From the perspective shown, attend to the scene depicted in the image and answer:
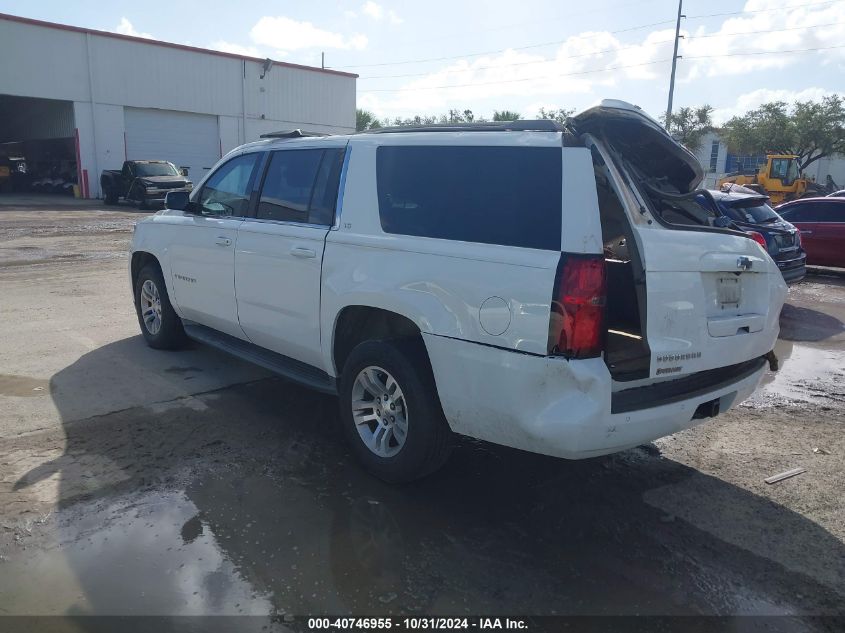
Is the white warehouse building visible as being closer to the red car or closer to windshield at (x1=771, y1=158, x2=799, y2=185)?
windshield at (x1=771, y1=158, x2=799, y2=185)

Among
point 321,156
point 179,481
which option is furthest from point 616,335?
point 179,481

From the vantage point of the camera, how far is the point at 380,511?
3.76 metres

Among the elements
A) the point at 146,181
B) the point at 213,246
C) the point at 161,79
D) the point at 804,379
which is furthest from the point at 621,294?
the point at 161,79

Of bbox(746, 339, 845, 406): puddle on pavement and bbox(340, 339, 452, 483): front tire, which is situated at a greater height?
bbox(340, 339, 452, 483): front tire

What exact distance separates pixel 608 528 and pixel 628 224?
1604mm

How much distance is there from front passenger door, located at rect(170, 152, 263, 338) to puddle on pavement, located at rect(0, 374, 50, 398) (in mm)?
1256

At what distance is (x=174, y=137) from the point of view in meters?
36.1

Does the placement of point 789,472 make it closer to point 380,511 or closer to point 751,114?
point 380,511

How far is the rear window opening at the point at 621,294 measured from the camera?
334 centimetres

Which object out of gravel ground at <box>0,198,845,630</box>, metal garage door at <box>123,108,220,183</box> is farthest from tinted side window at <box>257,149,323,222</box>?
metal garage door at <box>123,108,220,183</box>

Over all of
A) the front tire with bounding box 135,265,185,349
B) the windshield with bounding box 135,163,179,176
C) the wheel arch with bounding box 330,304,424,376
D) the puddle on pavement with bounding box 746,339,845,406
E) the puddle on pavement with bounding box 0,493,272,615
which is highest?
the windshield with bounding box 135,163,179,176

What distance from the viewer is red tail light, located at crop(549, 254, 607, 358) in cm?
312

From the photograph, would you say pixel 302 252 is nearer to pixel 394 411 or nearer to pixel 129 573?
pixel 394 411

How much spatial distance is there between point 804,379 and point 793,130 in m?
48.2
